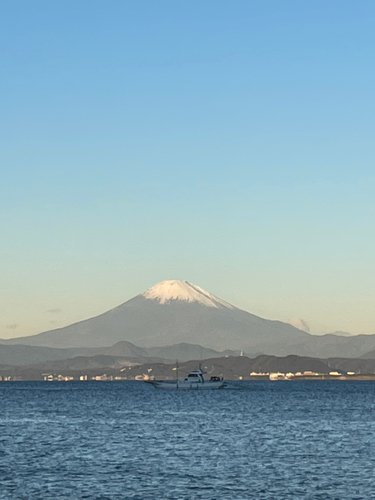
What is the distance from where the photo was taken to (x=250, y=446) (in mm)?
100750

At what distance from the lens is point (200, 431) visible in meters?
123

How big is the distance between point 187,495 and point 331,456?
29.1m

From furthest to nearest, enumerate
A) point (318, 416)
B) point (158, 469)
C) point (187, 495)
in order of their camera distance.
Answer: point (318, 416), point (158, 469), point (187, 495)

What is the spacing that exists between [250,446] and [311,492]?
34813mm

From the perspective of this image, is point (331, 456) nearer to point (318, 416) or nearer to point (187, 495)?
point (187, 495)

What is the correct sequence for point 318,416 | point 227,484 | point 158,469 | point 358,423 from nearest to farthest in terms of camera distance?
point 227,484 < point 158,469 < point 358,423 < point 318,416


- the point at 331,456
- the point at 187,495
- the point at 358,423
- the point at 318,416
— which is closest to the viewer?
the point at 187,495

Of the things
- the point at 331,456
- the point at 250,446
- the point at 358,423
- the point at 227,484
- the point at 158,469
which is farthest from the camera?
the point at 358,423

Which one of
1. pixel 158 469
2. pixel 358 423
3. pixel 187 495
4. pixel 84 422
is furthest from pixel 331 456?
pixel 84 422

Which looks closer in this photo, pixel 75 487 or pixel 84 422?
pixel 75 487

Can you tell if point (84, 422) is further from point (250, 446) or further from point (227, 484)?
point (227, 484)

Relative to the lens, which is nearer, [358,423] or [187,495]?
[187,495]

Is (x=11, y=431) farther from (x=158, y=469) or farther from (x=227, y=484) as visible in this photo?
(x=227, y=484)

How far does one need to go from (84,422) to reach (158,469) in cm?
6709
